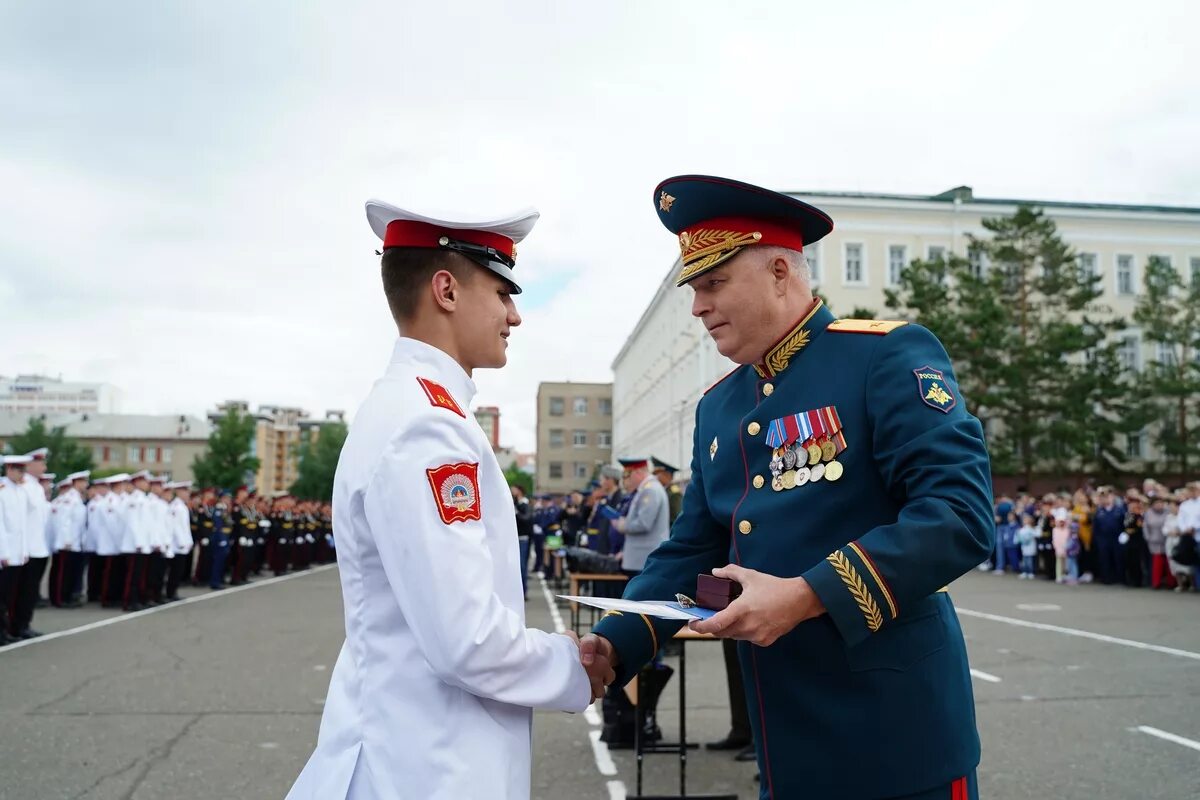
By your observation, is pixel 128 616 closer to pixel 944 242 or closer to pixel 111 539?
pixel 111 539

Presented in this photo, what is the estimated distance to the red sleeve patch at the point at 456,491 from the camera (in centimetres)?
180

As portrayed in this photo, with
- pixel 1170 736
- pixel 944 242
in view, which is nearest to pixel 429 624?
pixel 1170 736

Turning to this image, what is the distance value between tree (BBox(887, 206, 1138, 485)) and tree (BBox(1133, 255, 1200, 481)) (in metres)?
2.14

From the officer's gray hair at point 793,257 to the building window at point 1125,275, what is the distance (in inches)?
2267

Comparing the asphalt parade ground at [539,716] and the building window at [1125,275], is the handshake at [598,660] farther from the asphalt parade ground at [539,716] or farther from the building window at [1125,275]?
the building window at [1125,275]

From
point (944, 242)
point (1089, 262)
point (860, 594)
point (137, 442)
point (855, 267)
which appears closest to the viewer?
point (860, 594)

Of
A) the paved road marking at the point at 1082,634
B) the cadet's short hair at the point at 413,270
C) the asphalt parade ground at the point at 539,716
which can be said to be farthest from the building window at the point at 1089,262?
the cadet's short hair at the point at 413,270

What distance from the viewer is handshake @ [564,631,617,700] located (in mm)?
2186

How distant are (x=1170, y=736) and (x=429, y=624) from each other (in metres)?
6.41

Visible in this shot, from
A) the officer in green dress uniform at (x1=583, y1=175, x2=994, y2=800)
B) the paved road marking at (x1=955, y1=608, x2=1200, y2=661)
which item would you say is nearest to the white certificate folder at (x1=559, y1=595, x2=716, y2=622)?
the officer in green dress uniform at (x1=583, y1=175, x2=994, y2=800)

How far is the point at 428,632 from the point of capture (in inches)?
70.0

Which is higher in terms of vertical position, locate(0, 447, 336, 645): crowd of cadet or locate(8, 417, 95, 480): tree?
locate(8, 417, 95, 480): tree

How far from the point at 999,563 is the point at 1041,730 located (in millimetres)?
21327

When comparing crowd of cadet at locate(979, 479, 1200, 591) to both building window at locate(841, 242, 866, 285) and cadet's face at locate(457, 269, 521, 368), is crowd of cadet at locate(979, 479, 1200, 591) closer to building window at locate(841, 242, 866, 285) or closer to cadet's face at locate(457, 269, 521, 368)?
cadet's face at locate(457, 269, 521, 368)
